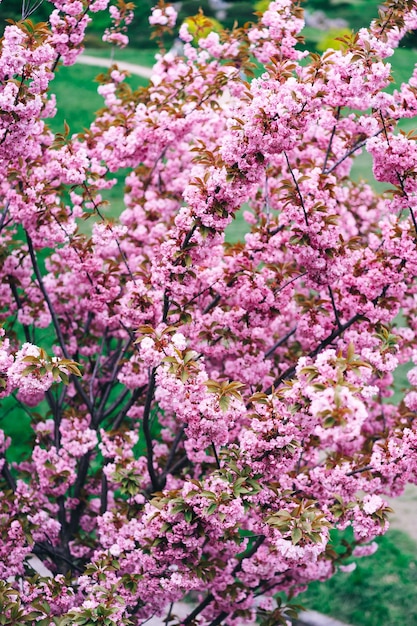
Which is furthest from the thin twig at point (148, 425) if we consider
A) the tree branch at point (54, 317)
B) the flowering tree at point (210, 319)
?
the tree branch at point (54, 317)

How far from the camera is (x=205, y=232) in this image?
9.75 ft

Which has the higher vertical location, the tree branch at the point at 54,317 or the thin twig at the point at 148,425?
the tree branch at the point at 54,317

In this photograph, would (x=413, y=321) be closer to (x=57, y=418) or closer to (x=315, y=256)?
(x=315, y=256)

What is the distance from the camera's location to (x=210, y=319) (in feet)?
12.7

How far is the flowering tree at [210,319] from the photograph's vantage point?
9.34ft

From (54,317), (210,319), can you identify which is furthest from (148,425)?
(54,317)

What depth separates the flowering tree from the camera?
9.34 feet

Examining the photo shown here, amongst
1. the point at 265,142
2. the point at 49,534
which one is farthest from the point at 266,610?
Result: the point at 265,142

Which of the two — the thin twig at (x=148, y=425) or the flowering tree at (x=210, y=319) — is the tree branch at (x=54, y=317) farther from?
the thin twig at (x=148, y=425)

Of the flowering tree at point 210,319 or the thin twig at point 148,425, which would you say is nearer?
the flowering tree at point 210,319

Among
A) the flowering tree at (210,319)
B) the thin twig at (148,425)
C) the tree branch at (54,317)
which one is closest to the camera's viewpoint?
the flowering tree at (210,319)

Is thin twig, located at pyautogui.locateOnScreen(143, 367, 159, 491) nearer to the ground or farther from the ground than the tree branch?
nearer to the ground

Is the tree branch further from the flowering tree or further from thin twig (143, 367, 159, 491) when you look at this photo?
thin twig (143, 367, 159, 491)

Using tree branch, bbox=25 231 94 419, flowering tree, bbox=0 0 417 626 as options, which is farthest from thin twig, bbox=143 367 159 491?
tree branch, bbox=25 231 94 419
